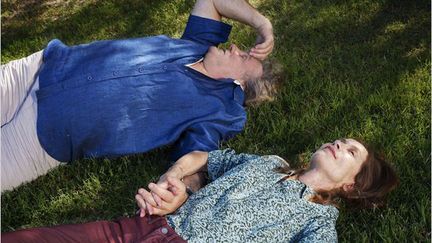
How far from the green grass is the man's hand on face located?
36 centimetres

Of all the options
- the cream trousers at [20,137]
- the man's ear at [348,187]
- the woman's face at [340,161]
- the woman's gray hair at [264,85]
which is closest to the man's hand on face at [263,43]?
the woman's gray hair at [264,85]

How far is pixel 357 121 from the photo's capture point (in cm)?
363

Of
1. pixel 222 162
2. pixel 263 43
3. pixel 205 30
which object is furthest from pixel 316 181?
pixel 205 30

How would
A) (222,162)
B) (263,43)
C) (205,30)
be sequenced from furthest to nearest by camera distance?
(205,30) < (263,43) < (222,162)

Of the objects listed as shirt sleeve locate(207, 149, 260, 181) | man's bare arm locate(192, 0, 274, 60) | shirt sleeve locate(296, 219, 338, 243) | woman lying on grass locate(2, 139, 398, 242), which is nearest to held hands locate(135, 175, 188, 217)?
woman lying on grass locate(2, 139, 398, 242)

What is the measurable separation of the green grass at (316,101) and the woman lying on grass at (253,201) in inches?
6.4

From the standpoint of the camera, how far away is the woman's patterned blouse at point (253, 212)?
2.72 meters

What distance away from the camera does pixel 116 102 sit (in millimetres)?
3320

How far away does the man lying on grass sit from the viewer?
10.8 feet

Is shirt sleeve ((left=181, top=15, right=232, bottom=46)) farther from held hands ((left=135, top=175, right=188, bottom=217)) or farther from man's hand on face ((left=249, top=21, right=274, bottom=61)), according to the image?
held hands ((left=135, top=175, right=188, bottom=217))

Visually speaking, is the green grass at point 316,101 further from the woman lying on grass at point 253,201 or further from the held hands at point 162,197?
the held hands at point 162,197

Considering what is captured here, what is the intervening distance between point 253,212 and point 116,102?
40.8 inches

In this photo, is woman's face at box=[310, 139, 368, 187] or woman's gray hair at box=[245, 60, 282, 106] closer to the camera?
woman's face at box=[310, 139, 368, 187]

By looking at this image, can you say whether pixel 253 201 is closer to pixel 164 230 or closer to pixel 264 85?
pixel 164 230
